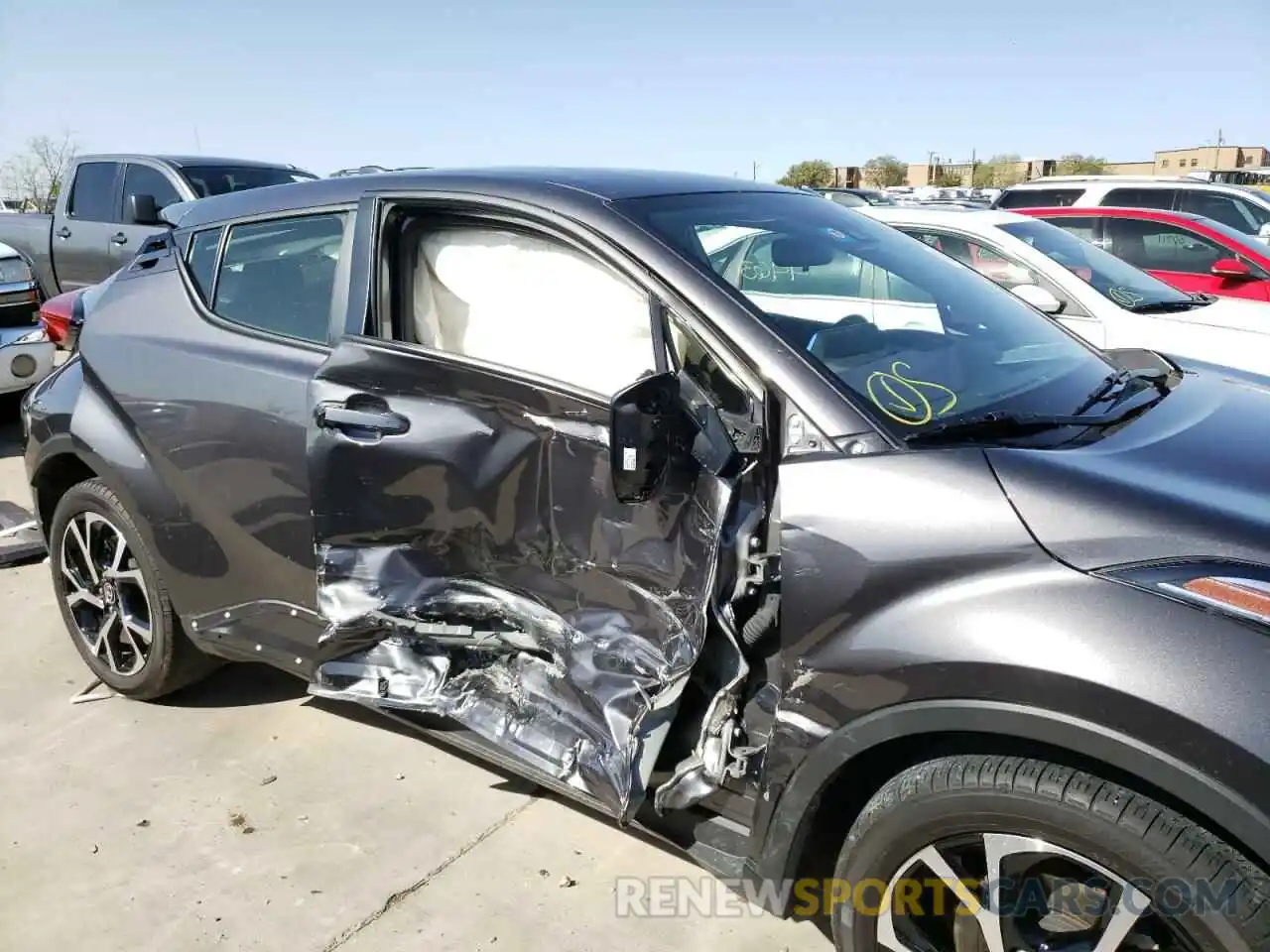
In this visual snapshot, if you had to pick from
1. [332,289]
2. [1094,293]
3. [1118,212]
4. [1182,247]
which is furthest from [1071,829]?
[1118,212]

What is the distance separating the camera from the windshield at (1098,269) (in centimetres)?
602

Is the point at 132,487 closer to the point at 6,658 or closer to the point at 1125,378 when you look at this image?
the point at 6,658

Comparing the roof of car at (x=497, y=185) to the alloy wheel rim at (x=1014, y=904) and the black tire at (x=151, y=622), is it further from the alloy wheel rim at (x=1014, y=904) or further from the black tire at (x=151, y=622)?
the alloy wheel rim at (x=1014, y=904)

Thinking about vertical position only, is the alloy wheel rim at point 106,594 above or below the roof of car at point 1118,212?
below

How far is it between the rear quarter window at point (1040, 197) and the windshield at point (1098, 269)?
11.8ft

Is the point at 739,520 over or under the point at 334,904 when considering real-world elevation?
over

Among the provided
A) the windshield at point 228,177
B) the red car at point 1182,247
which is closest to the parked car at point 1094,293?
the red car at point 1182,247

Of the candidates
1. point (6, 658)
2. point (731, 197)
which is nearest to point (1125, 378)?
point (731, 197)

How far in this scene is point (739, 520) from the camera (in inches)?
84.1

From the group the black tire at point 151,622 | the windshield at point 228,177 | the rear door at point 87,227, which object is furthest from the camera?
the rear door at point 87,227

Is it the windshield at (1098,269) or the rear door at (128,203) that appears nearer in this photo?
the windshield at (1098,269)

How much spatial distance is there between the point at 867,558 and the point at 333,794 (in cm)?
195

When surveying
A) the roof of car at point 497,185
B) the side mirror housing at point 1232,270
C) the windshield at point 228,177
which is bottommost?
the side mirror housing at point 1232,270

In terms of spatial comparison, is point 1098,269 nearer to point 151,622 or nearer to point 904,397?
point 904,397
